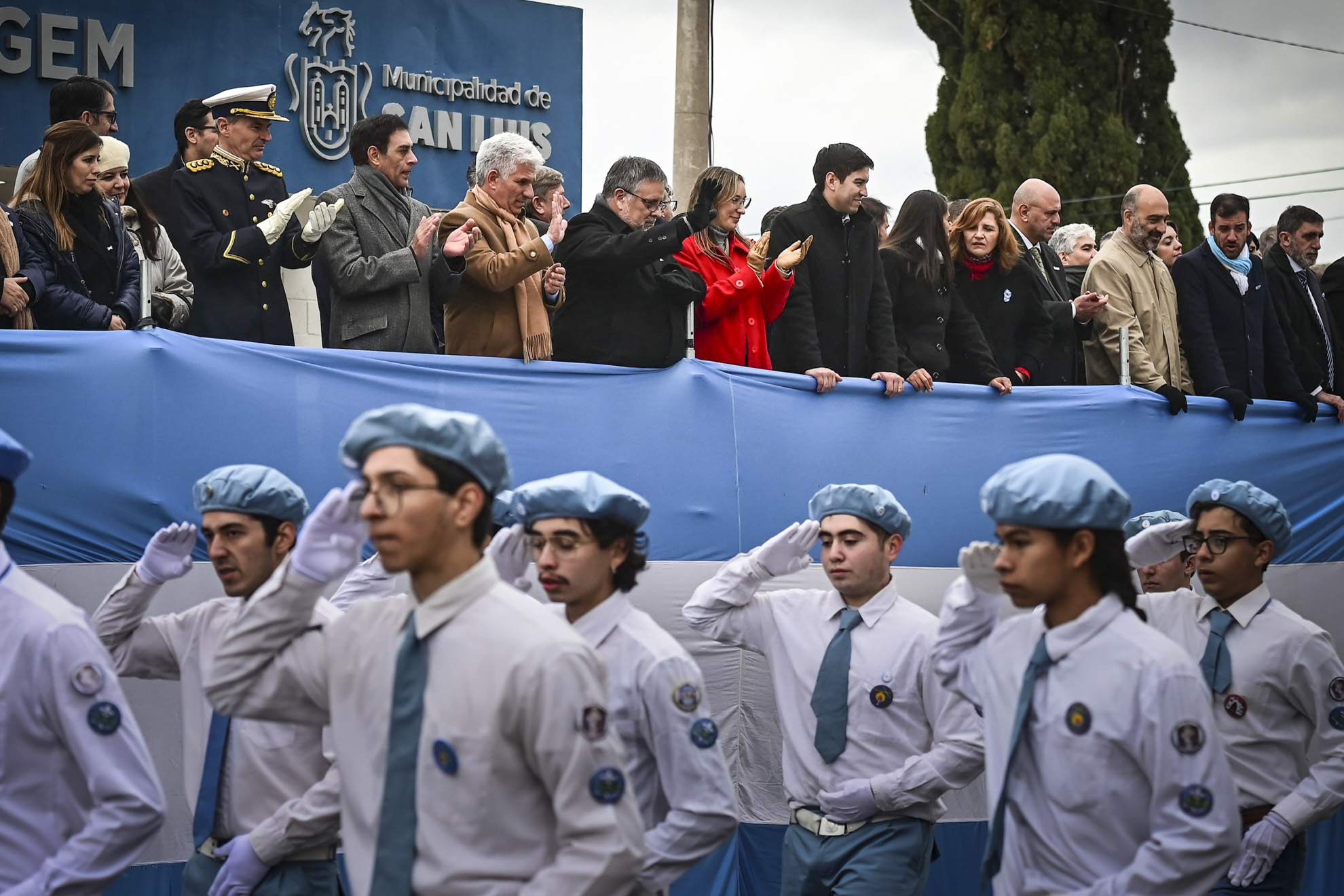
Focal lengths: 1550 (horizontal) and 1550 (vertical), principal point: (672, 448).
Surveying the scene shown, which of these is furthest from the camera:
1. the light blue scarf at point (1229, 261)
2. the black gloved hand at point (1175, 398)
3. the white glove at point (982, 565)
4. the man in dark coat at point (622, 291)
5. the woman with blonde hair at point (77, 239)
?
the light blue scarf at point (1229, 261)

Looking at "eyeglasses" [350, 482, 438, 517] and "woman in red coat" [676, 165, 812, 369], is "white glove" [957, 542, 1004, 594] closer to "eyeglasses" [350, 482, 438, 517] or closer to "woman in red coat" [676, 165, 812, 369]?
"eyeglasses" [350, 482, 438, 517]

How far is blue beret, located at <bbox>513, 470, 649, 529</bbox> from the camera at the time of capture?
173 inches

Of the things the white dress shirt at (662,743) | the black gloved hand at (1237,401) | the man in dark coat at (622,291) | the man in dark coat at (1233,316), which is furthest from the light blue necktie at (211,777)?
the man in dark coat at (1233,316)

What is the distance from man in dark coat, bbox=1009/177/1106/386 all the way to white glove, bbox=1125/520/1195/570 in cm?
242

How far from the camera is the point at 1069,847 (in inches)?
151

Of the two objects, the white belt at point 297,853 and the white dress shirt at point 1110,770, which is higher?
the white dress shirt at point 1110,770

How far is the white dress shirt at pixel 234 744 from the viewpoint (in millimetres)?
4594

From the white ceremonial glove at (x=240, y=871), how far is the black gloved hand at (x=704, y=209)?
3.14m

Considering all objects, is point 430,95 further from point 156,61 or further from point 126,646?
point 126,646

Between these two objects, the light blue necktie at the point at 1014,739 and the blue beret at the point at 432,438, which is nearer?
the blue beret at the point at 432,438

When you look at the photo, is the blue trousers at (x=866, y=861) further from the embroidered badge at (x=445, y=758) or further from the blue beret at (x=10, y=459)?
the blue beret at (x=10, y=459)

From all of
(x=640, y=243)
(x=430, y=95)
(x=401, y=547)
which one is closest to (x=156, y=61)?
(x=430, y=95)

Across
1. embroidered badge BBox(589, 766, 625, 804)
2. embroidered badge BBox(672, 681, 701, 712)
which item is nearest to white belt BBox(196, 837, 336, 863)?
embroidered badge BBox(672, 681, 701, 712)

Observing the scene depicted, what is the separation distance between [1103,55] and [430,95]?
12901 mm
